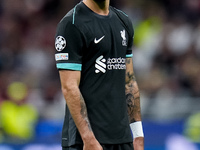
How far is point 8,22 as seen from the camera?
1036cm

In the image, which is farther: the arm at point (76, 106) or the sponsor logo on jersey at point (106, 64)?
the sponsor logo on jersey at point (106, 64)

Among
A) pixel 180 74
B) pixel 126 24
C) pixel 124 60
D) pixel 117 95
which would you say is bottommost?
pixel 180 74

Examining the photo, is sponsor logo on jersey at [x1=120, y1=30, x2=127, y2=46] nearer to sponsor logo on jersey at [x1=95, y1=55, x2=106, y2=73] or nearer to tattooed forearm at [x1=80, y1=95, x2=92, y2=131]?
sponsor logo on jersey at [x1=95, y1=55, x2=106, y2=73]

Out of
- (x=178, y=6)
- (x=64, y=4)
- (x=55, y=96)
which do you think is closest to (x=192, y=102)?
(x=55, y=96)

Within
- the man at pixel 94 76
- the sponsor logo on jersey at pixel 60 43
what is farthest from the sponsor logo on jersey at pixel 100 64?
the sponsor logo on jersey at pixel 60 43

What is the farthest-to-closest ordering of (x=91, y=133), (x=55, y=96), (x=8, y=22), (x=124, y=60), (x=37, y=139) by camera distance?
1. (x=8, y=22)
2. (x=55, y=96)
3. (x=37, y=139)
4. (x=124, y=60)
5. (x=91, y=133)

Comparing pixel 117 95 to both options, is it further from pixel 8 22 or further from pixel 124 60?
pixel 8 22

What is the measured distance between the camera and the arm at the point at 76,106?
3.24m

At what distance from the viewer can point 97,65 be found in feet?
11.0

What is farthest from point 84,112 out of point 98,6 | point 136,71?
point 136,71

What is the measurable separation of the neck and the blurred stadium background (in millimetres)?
4072

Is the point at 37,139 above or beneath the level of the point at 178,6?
beneath

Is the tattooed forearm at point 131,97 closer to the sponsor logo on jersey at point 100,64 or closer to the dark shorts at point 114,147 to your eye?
the dark shorts at point 114,147

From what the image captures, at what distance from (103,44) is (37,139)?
4.43 m
